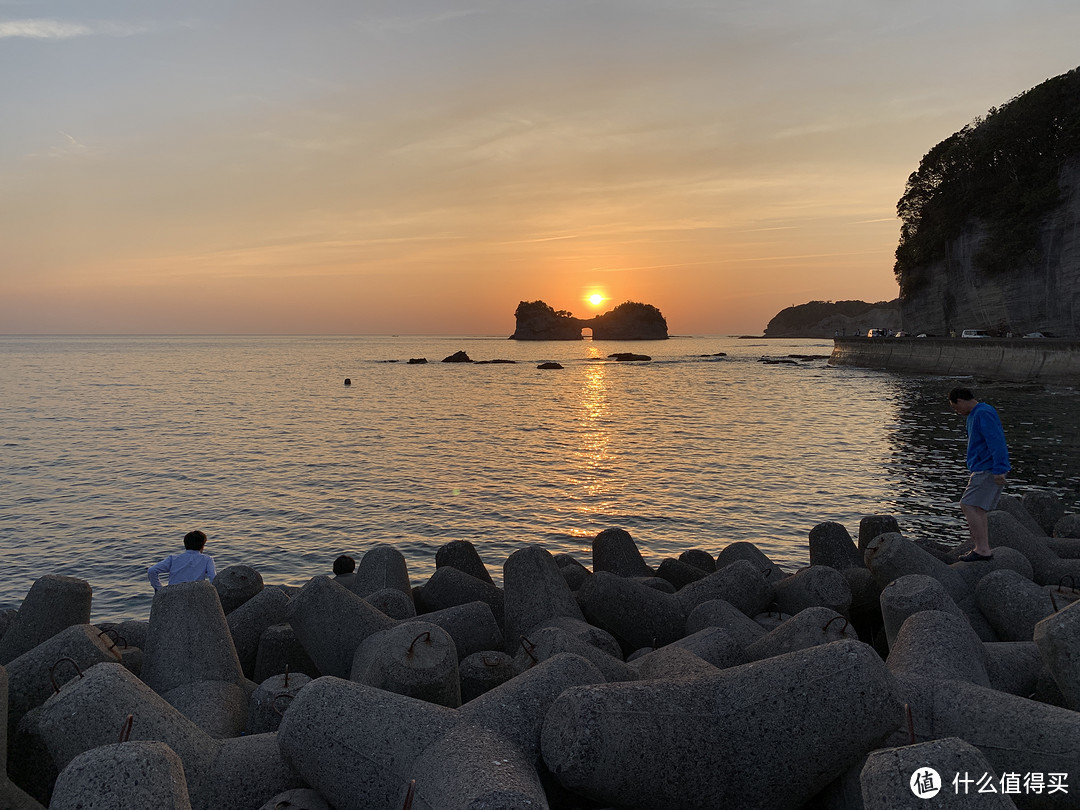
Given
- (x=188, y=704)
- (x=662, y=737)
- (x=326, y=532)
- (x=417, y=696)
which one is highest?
(x=662, y=737)

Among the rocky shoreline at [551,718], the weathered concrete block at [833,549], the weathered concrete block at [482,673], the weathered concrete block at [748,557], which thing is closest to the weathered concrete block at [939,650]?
the rocky shoreline at [551,718]

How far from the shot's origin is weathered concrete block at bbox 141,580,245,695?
5398 mm

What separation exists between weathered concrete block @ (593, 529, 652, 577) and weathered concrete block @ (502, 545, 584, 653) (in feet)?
9.25

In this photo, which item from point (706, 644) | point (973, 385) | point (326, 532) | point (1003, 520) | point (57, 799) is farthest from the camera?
point (973, 385)

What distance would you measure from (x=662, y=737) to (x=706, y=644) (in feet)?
7.04

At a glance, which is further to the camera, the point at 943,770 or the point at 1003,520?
the point at 1003,520

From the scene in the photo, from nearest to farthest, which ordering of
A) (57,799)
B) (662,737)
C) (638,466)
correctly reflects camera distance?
(57,799)
(662,737)
(638,466)

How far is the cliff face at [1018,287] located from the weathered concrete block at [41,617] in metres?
69.2

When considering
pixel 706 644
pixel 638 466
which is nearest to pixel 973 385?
pixel 638 466

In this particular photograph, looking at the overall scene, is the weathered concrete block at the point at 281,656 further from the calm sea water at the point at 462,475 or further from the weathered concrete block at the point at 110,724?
the calm sea water at the point at 462,475

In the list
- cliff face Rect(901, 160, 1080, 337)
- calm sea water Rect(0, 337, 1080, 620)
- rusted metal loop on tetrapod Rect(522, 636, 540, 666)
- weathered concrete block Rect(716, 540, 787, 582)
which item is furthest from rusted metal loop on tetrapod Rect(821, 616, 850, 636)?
cliff face Rect(901, 160, 1080, 337)

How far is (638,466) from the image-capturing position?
24.8 metres

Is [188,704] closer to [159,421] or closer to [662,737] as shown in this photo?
[662,737]

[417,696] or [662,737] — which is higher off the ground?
[662,737]
